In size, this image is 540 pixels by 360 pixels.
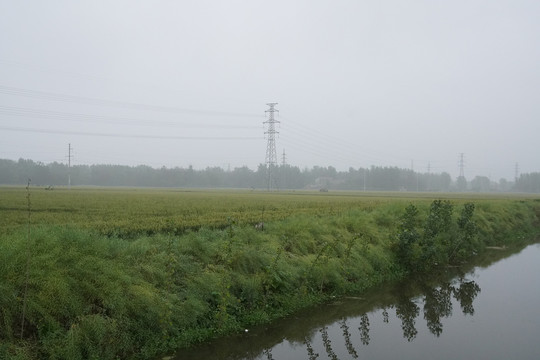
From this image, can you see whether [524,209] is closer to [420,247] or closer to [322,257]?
[420,247]

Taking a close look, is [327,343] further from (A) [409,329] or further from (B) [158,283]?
(B) [158,283]

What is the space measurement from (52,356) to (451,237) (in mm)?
16961

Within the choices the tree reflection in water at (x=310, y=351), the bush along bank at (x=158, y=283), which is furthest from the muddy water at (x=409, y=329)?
the bush along bank at (x=158, y=283)

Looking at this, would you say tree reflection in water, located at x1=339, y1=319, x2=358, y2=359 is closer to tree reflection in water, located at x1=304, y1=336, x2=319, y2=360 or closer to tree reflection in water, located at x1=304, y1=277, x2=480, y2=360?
tree reflection in water, located at x1=304, y1=277, x2=480, y2=360

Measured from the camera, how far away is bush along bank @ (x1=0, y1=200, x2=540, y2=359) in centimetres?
655

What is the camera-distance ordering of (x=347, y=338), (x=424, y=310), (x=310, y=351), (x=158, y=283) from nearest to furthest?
(x=310, y=351), (x=158, y=283), (x=347, y=338), (x=424, y=310)

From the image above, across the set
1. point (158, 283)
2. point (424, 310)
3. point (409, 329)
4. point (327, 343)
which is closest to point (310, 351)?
point (327, 343)

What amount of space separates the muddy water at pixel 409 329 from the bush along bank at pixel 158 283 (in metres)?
0.58

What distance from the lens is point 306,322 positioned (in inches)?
383

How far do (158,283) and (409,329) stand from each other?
570 centimetres

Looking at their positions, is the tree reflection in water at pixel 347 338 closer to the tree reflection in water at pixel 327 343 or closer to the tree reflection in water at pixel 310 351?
the tree reflection in water at pixel 327 343

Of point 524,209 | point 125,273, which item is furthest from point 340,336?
point 524,209

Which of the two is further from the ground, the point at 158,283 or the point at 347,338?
the point at 158,283

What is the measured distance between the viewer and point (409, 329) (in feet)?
31.2
